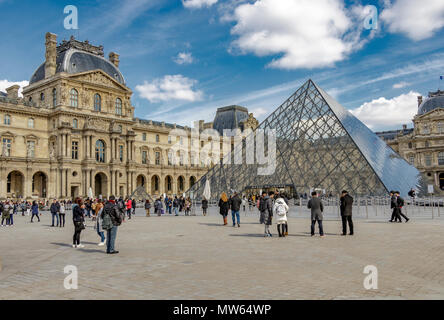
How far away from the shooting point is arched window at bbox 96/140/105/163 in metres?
47.2

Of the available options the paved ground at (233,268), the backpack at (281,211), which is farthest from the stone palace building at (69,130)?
the backpack at (281,211)

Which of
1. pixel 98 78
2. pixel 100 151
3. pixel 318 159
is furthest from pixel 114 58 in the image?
pixel 318 159

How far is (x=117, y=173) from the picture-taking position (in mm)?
48500

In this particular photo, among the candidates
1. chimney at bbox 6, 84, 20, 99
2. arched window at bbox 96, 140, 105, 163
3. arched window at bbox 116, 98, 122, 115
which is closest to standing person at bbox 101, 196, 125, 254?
arched window at bbox 96, 140, 105, 163

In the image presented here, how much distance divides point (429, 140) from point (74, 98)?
5761 centimetres

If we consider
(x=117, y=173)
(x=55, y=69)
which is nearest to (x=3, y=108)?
(x=55, y=69)

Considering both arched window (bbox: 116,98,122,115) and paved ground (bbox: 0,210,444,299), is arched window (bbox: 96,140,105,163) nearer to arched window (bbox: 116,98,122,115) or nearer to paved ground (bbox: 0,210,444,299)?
arched window (bbox: 116,98,122,115)

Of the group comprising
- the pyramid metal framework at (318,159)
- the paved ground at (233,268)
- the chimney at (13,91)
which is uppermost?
the chimney at (13,91)

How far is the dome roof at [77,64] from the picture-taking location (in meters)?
45.4

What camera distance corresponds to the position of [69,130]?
43594mm

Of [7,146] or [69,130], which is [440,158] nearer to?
[69,130]

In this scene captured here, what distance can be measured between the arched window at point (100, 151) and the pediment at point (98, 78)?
7.26 m

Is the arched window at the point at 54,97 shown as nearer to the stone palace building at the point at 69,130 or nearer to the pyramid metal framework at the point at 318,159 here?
the stone palace building at the point at 69,130
